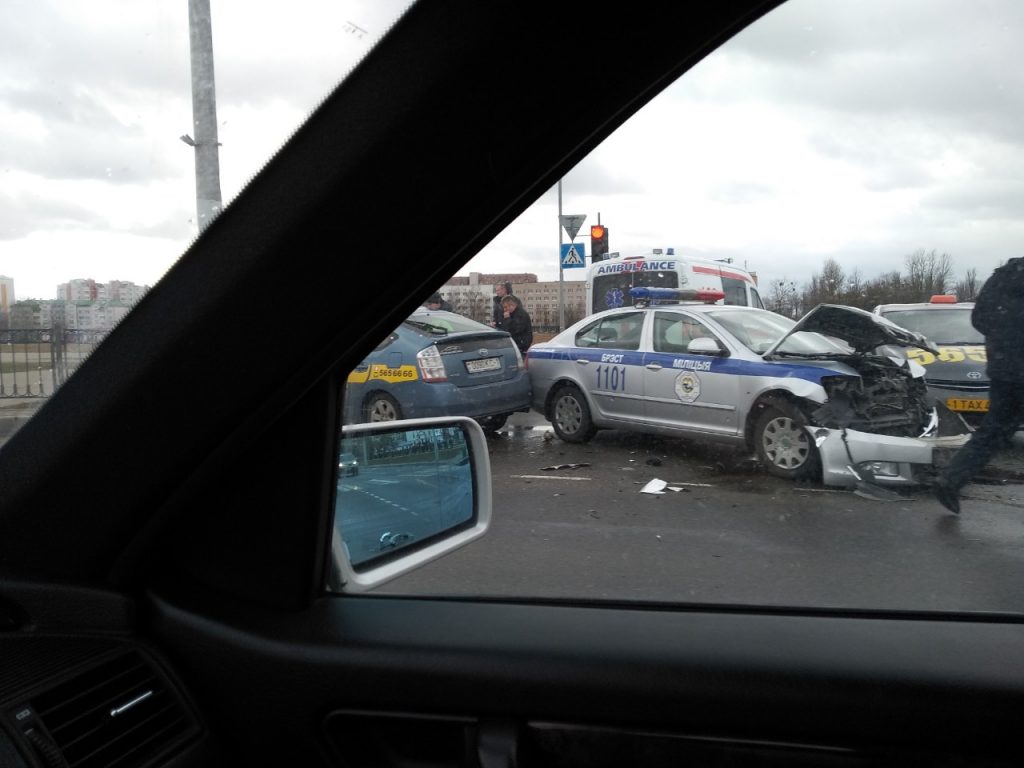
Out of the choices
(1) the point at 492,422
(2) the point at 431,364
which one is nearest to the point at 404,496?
(2) the point at 431,364

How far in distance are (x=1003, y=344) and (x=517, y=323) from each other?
3.84 feet

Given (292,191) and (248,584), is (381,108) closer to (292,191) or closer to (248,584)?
(292,191)

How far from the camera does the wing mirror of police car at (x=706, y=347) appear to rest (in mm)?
2332

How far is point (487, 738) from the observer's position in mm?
1771

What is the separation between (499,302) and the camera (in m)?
2.02

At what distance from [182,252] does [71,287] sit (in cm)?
44

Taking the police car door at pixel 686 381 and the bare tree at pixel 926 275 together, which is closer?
the bare tree at pixel 926 275

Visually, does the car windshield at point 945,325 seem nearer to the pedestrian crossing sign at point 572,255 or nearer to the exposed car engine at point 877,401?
the exposed car engine at point 877,401

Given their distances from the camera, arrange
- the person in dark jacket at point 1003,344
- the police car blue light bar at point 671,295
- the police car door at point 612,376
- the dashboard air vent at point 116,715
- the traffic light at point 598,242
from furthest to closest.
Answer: the police car door at point 612,376 → the police car blue light bar at point 671,295 → the traffic light at point 598,242 → the person in dark jacket at point 1003,344 → the dashboard air vent at point 116,715

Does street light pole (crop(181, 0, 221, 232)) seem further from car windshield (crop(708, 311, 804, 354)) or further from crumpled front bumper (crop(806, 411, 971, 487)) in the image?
crumpled front bumper (crop(806, 411, 971, 487))

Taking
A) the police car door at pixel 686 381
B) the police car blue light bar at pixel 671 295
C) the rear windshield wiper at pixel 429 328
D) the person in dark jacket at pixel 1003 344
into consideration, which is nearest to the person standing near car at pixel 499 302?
the rear windshield wiper at pixel 429 328

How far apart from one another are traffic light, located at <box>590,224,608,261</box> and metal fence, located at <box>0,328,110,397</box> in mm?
1107

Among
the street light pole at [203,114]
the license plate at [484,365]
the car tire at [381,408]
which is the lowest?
the car tire at [381,408]

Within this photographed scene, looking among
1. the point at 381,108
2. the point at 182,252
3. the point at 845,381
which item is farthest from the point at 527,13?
the point at 845,381
